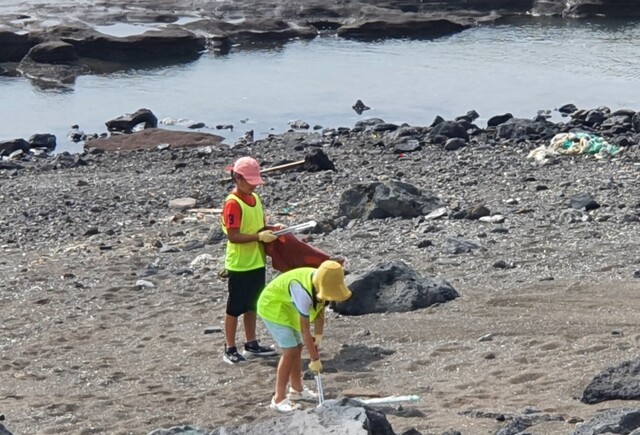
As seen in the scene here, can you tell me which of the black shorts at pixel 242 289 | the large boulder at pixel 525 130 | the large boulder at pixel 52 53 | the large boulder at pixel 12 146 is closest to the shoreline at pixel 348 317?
the black shorts at pixel 242 289

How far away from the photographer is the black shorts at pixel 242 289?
8750 millimetres

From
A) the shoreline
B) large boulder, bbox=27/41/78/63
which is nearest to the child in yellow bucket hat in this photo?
the shoreline

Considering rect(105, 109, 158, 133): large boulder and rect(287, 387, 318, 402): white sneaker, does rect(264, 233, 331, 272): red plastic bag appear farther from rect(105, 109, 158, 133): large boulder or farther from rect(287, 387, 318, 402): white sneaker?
rect(105, 109, 158, 133): large boulder

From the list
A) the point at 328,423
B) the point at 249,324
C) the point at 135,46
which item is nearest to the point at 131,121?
the point at 135,46

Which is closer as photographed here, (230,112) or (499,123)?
(499,123)

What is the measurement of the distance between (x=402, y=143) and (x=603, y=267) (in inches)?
398

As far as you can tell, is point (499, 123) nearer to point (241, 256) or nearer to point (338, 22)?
point (241, 256)

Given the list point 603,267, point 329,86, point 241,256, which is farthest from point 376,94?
point 241,256

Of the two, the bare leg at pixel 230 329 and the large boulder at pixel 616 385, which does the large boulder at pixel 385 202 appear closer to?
the bare leg at pixel 230 329

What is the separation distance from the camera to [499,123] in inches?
917

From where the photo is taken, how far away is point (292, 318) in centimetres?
752

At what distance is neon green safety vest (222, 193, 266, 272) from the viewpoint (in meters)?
8.59

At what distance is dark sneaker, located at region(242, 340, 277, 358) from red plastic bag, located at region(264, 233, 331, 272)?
2.09 feet

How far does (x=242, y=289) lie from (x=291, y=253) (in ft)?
1.52
